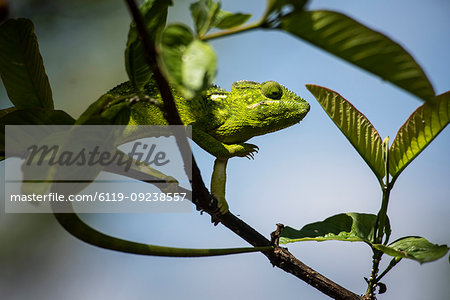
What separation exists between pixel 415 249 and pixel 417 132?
0.30 metres

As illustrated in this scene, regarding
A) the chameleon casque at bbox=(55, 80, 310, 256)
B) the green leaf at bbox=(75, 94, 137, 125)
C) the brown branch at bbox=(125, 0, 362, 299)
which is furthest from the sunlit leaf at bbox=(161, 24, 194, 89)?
the chameleon casque at bbox=(55, 80, 310, 256)

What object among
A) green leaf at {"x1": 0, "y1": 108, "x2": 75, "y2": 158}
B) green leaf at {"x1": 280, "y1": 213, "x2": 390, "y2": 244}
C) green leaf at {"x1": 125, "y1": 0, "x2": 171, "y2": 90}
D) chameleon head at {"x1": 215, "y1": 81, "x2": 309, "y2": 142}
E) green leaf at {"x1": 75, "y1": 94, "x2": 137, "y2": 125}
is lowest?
green leaf at {"x1": 280, "y1": 213, "x2": 390, "y2": 244}

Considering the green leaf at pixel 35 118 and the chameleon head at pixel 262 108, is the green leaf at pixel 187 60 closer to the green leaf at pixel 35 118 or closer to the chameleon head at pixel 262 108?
the green leaf at pixel 35 118

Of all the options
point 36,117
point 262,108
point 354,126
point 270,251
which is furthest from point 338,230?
point 36,117

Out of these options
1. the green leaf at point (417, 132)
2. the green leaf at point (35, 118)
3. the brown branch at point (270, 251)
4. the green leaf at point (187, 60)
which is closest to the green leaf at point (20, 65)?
the green leaf at point (35, 118)

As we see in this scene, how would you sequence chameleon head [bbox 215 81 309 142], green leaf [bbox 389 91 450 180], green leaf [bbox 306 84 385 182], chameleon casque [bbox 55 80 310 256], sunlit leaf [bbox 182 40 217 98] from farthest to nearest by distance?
chameleon head [bbox 215 81 309 142] → chameleon casque [bbox 55 80 310 256] → green leaf [bbox 306 84 385 182] → green leaf [bbox 389 91 450 180] → sunlit leaf [bbox 182 40 217 98]

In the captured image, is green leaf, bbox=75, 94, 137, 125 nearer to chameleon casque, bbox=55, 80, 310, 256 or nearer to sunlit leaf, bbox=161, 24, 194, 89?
sunlit leaf, bbox=161, 24, 194, 89

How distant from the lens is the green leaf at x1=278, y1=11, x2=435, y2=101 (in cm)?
69

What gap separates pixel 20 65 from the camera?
3.89 ft

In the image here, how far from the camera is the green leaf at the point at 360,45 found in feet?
2.27

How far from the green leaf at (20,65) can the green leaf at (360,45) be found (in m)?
0.76

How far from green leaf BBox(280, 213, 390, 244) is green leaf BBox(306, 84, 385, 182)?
0.15 metres

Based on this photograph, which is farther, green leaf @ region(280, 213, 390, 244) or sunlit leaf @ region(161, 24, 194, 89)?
green leaf @ region(280, 213, 390, 244)

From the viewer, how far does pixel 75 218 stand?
98 centimetres
